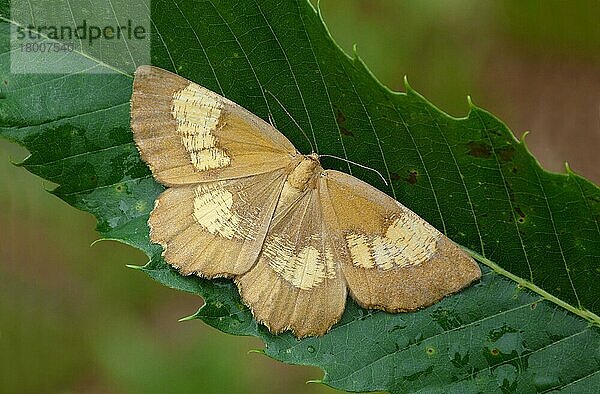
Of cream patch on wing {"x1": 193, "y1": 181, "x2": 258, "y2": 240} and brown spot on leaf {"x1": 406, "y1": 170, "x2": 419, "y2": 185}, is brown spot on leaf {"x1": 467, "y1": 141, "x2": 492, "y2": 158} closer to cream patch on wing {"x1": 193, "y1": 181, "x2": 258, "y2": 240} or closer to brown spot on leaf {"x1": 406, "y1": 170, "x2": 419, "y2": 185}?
brown spot on leaf {"x1": 406, "y1": 170, "x2": 419, "y2": 185}

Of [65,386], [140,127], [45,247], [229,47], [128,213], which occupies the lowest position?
[65,386]

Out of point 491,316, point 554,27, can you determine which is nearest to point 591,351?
point 491,316

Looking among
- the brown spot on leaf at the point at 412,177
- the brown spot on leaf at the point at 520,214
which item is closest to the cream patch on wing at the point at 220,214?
the brown spot on leaf at the point at 412,177

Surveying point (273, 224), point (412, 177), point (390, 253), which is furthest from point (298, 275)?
point (412, 177)

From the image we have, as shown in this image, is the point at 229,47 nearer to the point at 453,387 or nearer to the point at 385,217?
the point at 385,217
